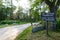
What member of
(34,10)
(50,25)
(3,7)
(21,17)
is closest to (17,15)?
(21,17)

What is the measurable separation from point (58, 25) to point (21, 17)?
65726 mm

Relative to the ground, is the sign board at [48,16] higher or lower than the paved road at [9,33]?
higher

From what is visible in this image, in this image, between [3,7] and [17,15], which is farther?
[17,15]

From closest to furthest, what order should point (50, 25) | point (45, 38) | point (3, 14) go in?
1. point (45, 38)
2. point (50, 25)
3. point (3, 14)

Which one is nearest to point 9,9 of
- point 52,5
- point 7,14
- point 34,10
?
point 7,14

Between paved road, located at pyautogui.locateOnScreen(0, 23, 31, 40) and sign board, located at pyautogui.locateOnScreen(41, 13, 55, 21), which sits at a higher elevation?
sign board, located at pyautogui.locateOnScreen(41, 13, 55, 21)

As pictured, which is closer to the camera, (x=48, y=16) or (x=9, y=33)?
(x=48, y=16)

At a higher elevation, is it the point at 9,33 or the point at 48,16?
the point at 48,16

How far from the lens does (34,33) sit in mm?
17422

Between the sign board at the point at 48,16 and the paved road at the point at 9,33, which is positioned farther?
the paved road at the point at 9,33

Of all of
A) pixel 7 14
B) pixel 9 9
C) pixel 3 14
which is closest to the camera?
pixel 3 14

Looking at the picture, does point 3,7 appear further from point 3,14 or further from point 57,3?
point 57,3

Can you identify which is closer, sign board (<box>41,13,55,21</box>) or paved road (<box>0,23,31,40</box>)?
sign board (<box>41,13,55,21</box>)

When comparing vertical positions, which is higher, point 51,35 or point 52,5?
point 52,5
